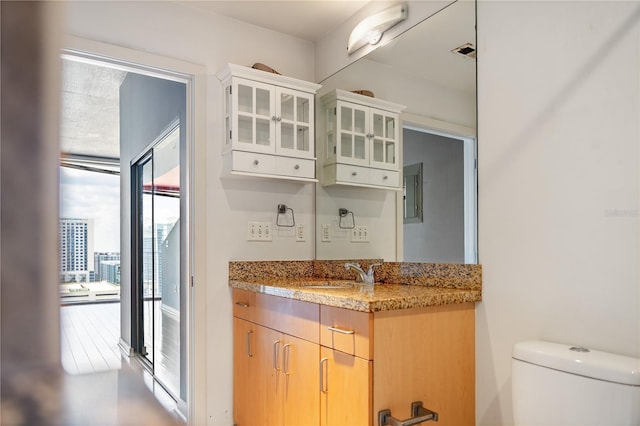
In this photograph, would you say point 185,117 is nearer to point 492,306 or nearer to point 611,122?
point 492,306

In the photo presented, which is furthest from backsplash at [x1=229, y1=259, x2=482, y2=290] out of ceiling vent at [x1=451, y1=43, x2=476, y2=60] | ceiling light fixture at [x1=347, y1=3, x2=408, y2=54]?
ceiling light fixture at [x1=347, y1=3, x2=408, y2=54]

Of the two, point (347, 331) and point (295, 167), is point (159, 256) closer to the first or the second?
point (295, 167)

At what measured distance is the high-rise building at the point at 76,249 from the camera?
159 millimetres

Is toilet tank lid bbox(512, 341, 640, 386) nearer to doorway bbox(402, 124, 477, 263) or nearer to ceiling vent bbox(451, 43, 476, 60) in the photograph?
doorway bbox(402, 124, 477, 263)

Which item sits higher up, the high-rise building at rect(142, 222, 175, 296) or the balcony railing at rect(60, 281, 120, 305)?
the balcony railing at rect(60, 281, 120, 305)

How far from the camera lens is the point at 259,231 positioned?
258cm

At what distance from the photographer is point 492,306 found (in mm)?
1748

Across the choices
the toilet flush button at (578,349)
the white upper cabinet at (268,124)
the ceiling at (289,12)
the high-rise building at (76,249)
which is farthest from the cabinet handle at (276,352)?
the high-rise building at (76,249)

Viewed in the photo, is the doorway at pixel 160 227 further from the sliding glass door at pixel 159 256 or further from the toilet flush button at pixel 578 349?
the toilet flush button at pixel 578 349

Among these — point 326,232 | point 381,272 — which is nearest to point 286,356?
point 381,272

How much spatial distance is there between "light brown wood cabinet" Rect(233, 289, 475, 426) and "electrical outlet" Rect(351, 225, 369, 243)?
0.66 metres

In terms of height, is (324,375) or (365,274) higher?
(365,274)

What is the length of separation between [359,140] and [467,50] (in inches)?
31.5

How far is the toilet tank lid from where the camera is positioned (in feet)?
4.02
